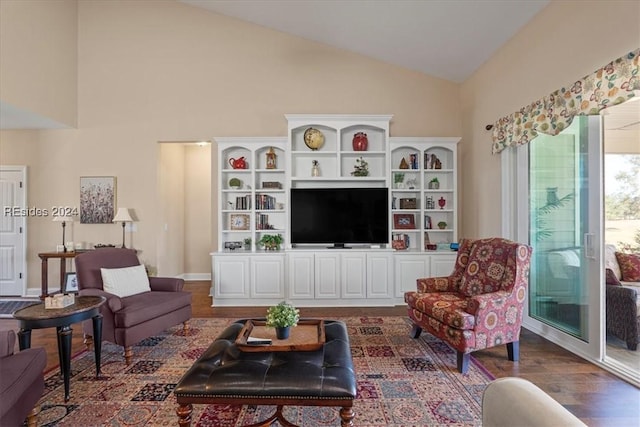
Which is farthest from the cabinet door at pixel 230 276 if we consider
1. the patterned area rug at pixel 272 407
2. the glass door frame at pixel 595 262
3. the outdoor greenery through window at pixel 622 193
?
the outdoor greenery through window at pixel 622 193

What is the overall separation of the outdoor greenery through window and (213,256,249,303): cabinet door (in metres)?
4.10

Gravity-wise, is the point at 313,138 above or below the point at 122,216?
above

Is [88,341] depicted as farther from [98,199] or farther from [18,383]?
[98,199]

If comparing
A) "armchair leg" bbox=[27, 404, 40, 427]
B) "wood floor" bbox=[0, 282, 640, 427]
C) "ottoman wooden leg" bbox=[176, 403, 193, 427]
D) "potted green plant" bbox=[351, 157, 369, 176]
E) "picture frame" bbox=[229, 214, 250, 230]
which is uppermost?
"potted green plant" bbox=[351, 157, 369, 176]

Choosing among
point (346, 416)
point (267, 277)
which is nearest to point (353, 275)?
point (267, 277)

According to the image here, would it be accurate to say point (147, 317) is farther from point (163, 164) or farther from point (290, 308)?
point (163, 164)

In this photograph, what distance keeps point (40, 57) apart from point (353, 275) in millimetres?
5230

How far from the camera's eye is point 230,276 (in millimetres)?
4762

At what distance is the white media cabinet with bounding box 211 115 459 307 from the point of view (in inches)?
187

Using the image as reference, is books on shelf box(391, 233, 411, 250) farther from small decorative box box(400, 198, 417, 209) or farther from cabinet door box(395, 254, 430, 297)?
small decorative box box(400, 198, 417, 209)

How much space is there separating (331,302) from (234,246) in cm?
169

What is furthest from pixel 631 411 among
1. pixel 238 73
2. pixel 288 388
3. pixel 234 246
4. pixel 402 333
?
pixel 238 73

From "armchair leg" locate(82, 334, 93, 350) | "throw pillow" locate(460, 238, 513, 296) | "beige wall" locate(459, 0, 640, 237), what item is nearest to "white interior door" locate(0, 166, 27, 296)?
"armchair leg" locate(82, 334, 93, 350)

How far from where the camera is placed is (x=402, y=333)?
12.0ft
